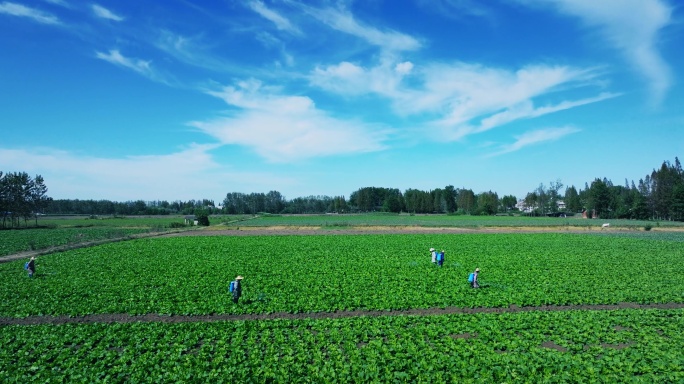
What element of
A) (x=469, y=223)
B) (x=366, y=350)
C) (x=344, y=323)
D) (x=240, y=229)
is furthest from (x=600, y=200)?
(x=366, y=350)

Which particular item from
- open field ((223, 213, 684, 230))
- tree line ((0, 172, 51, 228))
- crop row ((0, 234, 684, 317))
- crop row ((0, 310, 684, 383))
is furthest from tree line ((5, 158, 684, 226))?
crop row ((0, 310, 684, 383))

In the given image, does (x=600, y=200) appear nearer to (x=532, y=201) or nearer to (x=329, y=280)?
(x=532, y=201)

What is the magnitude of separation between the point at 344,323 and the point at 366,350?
9.55 ft

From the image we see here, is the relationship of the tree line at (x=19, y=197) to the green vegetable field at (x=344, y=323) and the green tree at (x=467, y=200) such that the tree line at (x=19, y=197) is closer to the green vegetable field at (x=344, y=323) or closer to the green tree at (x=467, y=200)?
the green vegetable field at (x=344, y=323)

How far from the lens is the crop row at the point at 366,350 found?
11.2 m

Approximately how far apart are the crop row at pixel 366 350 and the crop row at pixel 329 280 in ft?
8.95

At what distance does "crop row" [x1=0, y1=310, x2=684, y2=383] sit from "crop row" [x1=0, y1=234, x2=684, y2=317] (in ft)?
8.95

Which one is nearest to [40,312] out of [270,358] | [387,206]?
[270,358]

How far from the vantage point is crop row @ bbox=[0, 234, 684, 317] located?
62.6 ft

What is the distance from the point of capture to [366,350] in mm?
12969

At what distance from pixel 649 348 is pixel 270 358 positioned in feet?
41.9

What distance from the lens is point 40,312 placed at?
58.1 ft

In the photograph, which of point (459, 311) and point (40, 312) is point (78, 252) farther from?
point (459, 311)

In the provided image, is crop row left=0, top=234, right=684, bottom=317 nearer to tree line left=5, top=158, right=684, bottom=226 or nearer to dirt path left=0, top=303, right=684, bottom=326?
dirt path left=0, top=303, right=684, bottom=326
